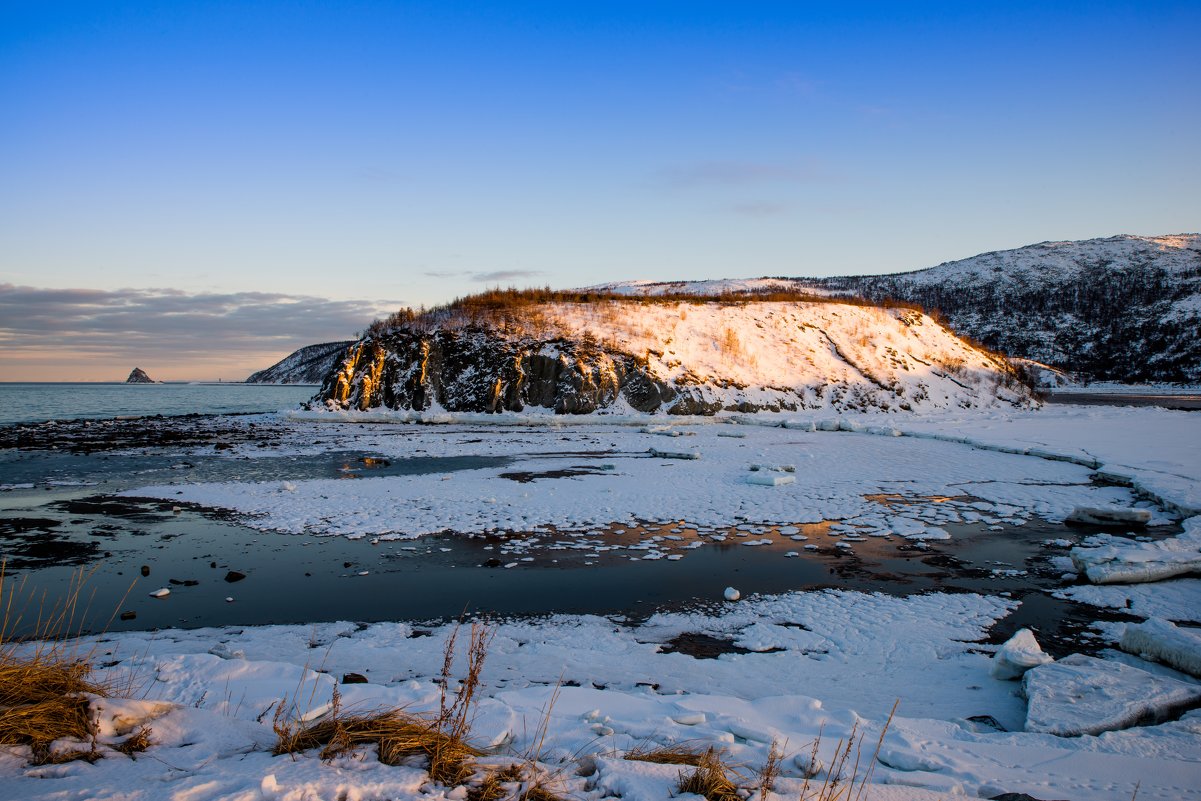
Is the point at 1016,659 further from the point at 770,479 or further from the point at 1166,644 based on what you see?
the point at 770,479

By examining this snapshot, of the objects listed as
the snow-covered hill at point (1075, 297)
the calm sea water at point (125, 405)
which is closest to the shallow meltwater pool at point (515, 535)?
the calm sea water at point (125, 405)

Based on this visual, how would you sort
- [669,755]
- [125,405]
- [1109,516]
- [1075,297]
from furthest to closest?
[1075,297], [125,405], [1109,516], [669,755]

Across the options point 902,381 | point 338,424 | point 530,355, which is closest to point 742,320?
point 902,381

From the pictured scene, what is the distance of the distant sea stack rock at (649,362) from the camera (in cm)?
3478

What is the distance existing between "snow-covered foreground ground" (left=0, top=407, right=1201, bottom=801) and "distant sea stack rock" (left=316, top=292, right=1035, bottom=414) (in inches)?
857

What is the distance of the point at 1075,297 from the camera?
11044 cm

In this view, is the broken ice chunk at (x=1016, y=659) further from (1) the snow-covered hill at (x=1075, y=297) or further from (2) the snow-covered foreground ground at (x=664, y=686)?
(1) the snow-covered hill at (x=1075, y=297)

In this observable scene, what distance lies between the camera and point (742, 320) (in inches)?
1617

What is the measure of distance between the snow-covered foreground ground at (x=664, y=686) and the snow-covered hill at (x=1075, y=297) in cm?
7368

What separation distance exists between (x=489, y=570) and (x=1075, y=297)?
13066cm

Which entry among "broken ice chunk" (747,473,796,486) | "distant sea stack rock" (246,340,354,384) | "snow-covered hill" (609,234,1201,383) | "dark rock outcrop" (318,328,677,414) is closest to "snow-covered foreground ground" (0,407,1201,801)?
"broken ice chunk" (747,473,796,486)

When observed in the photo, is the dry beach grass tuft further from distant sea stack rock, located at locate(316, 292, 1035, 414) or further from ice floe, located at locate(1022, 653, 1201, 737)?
distant sea stack rock, located at locate(316, 292, 1035, 414)

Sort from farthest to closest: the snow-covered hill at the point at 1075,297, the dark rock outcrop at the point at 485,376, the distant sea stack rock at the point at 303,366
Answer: the distant sea stack rock at the point at 303,366 → the snow-covered hill at the point at 1075,297 → the dark rock outcrop at the point at 485,376

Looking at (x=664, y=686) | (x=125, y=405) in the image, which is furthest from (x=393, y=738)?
(x=125, y=405)
